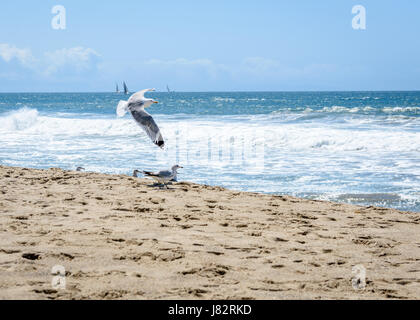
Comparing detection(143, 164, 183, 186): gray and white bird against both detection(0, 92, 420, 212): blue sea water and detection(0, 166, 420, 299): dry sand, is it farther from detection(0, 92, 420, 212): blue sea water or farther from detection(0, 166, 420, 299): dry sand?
detection(0, 92, 420, 212): blue sea water

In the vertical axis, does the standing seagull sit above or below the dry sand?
above

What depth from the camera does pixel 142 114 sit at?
4.83m

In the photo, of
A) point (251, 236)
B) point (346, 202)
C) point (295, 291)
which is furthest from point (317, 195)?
point (295, 291)

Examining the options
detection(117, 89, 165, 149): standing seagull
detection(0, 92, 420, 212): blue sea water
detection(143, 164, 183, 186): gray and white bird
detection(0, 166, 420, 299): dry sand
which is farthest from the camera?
detection(0, 92, 420, 212): blue sea water

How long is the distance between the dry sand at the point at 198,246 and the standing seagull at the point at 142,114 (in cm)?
84

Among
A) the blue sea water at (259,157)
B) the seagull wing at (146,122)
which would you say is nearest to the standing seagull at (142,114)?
the seagull wing at (146,122)

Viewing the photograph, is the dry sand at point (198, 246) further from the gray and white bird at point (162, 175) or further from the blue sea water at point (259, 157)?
the blue sea water at point (259, 157)

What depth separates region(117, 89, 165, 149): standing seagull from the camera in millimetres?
4697

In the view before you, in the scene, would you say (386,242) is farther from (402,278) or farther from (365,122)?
(365,122)

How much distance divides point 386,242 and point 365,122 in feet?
53.8

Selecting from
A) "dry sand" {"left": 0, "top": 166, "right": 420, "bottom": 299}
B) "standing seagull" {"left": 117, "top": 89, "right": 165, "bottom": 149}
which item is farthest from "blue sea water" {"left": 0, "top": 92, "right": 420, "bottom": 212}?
"standing seagull" {"left": 117, "top": 89, "right": 165, "bottom": 149}

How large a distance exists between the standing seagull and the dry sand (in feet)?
2.76

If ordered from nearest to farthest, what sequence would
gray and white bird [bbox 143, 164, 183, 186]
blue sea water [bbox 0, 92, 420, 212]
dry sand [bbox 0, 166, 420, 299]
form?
dry sand [bbox 0, 166, 420, 299], gray and white bird [bbox 143, 164, 183, 186], blue sea water [bbox 0, 92, 420, 212]

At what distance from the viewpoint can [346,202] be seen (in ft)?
20.8
